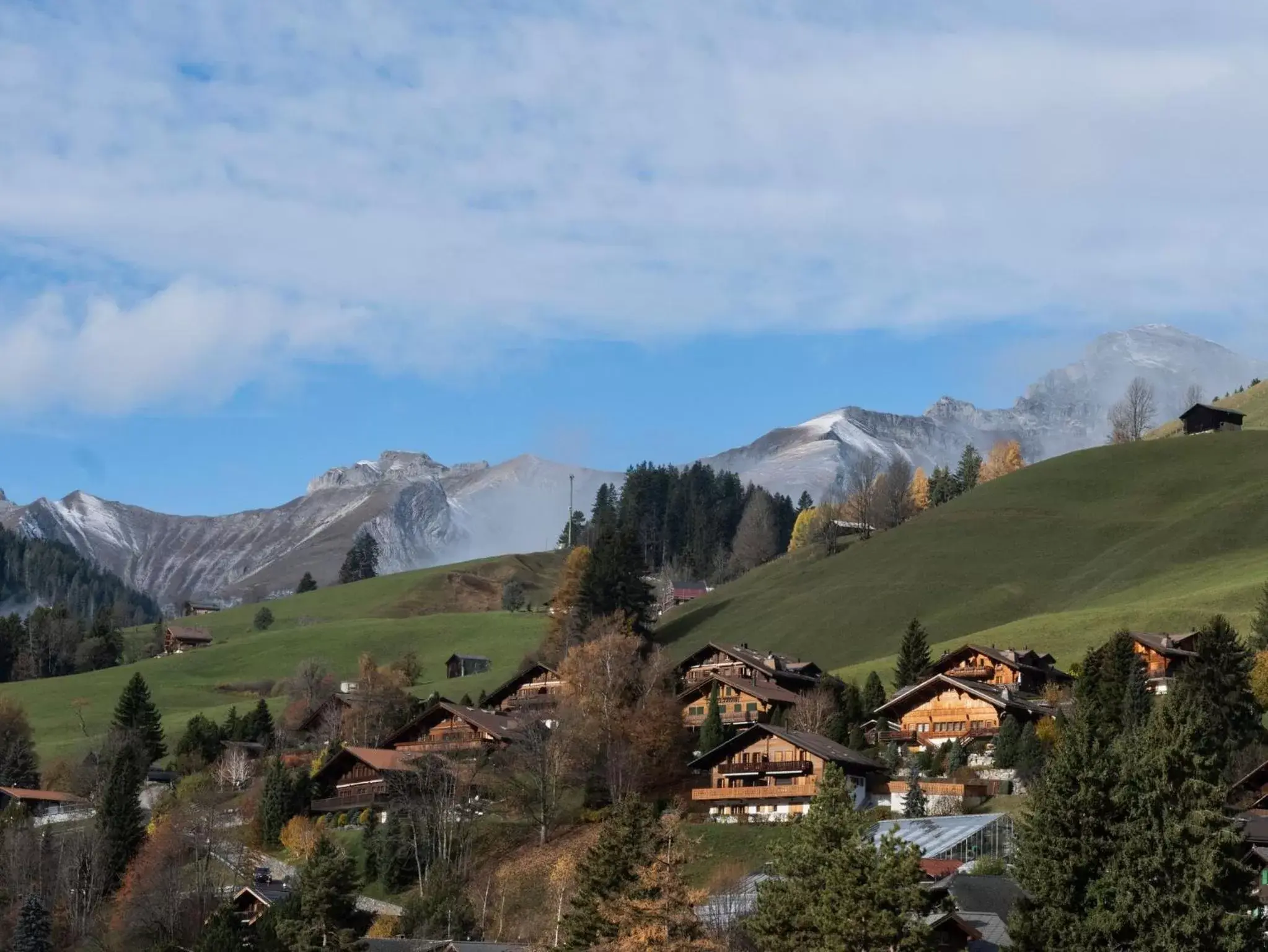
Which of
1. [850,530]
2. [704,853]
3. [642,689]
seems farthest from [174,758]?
[850,530]

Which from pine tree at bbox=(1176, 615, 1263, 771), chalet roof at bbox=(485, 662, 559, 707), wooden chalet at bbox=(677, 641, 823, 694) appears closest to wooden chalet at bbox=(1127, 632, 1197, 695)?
pine tree at bbox=(1176, 615, 1263, 771)

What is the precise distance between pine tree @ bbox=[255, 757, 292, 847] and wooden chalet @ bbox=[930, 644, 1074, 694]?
1515 inches

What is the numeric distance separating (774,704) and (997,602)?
1728 inches

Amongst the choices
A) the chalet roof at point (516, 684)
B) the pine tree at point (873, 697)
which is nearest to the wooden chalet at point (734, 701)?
the pine tree at point (873, 697)

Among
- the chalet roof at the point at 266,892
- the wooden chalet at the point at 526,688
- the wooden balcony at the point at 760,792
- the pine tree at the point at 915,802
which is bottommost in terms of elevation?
the chalet roof at the point at 266,892

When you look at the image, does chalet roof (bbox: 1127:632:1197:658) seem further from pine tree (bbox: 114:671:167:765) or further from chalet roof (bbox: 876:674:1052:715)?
pine tree (bbox: 114:671:167:765)

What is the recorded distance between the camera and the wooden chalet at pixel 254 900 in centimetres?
6944

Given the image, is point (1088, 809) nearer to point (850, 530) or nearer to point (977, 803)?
Result: point (977, 803)

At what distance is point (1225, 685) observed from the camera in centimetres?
7688

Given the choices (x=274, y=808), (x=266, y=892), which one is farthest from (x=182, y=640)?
(x=266, y=892)

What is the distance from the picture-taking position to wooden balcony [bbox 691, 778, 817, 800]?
7931 cm

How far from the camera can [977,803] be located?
2980 inches

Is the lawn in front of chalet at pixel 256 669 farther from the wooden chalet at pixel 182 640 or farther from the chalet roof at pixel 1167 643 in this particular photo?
A: the chalet roof at pixel 1167 643

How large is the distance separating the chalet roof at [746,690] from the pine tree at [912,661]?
6986mm
